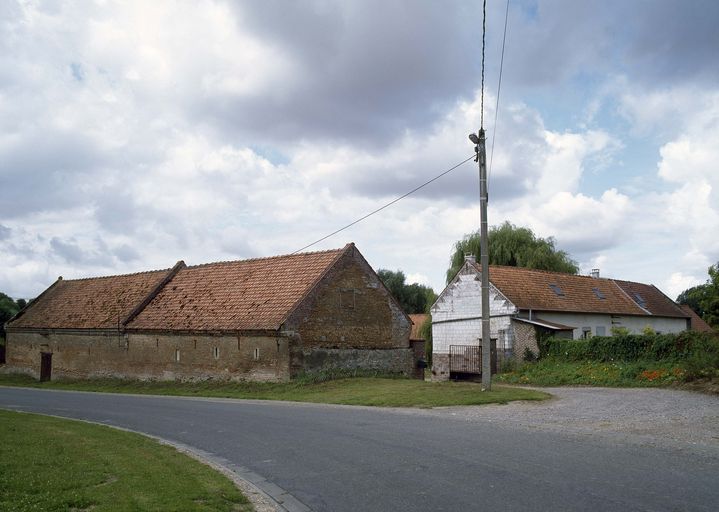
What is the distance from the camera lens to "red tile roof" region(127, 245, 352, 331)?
28703 millimetres

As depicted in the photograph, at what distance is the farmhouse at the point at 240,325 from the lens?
27.6 meters

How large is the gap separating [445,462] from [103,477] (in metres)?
5.06

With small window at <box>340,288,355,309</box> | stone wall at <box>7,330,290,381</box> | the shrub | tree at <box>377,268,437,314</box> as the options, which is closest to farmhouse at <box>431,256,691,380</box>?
the shrub

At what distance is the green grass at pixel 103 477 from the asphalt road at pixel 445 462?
1.10 meters

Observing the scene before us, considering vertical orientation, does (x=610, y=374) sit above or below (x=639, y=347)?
below

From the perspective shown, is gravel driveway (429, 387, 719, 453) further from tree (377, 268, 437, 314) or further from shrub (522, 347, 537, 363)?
tree (377, 268, 437, 314)

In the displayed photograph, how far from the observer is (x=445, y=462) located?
9.79 metres

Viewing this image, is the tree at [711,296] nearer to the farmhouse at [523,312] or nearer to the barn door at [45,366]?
the farmhouse at [523,312]

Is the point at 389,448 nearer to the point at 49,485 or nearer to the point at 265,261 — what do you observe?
the point at 49,485

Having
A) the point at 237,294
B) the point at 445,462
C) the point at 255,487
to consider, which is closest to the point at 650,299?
the point at 237,294

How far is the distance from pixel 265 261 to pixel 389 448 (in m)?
23.5

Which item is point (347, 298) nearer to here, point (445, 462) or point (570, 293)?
point (570, 293)

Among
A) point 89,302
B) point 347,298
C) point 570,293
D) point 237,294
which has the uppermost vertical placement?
point 570,293

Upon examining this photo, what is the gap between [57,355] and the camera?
38.7 metres
